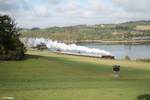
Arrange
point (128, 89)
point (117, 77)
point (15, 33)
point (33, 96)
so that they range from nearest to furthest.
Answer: point (33, 96)
point (128, 89)
point (117, 77)
point (15, 33)

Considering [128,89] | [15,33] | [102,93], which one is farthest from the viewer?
[15,33]

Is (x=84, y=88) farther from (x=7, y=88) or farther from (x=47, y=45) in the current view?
(x=47, y=45)

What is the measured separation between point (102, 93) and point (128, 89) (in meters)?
3.05

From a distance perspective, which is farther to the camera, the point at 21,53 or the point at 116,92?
the point at 21,53

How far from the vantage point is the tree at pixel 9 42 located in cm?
4885

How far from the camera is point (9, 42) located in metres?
51.8

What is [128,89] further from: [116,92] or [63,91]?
[63,91]

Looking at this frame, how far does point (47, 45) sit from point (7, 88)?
92700 millimetres

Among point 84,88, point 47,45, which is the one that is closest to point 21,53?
point 84,88

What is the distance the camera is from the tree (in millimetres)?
48850

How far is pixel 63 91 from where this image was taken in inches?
910

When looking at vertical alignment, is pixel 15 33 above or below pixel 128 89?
above

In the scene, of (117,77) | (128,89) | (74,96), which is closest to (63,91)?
(74,96)

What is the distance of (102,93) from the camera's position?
74.1 ft
